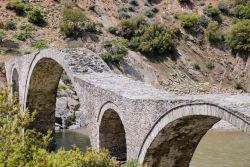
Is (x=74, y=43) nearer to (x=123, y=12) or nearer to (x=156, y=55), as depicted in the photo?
(x=123, y=12)

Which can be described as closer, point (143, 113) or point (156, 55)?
point (143, 113)

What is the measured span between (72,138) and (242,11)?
28546 mm

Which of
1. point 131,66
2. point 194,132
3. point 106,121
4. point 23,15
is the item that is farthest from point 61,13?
point 194,132

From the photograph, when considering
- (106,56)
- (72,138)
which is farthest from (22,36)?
(72,138)

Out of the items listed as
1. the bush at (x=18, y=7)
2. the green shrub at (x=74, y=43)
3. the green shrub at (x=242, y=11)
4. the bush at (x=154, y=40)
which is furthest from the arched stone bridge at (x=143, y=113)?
the green shrub at (x=242, y=11)

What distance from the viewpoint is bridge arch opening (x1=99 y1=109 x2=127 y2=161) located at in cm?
1398

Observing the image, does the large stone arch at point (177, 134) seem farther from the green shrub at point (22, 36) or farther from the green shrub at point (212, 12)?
the green shrub at point (212, 12)

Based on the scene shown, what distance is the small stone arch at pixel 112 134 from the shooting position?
547 inches

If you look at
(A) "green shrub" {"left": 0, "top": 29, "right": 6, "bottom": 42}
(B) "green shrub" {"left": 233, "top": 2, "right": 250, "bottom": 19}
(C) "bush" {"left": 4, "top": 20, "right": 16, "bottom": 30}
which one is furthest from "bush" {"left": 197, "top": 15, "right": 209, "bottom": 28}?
(A) "green shrub" {"left": 0, "top": 29, "right": 6, "bottom": 42}

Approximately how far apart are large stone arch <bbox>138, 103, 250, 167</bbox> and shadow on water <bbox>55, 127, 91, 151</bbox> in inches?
432

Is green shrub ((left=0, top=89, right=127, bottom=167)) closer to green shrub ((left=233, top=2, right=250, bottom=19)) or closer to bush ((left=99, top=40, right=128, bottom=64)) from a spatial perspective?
bush ((left=99, top=40, right=128, bottom=64))

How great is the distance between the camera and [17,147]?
7.79 m

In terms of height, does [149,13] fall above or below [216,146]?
above

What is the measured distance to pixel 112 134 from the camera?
1429 cm
